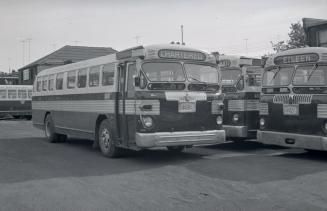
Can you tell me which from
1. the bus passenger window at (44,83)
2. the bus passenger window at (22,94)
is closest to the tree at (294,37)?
the bus passenger window at (22,94)

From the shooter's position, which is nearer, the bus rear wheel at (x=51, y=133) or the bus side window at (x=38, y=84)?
the bus rear wheel at (x=51, y=133)

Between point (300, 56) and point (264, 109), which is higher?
point (300, 56)

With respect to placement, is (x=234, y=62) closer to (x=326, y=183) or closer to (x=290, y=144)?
(x=290, y=144)

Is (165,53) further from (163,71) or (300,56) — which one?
(300,56)

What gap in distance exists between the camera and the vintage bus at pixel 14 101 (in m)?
34.6

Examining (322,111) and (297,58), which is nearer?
(322,111)

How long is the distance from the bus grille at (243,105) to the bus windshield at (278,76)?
1.08 m

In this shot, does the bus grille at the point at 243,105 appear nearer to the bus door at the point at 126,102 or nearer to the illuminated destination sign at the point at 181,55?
the illuminated destination sign at the point at 181,55

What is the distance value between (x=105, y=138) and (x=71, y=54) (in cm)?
5002

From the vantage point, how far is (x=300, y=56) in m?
10.9

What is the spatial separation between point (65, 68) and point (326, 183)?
9.29 meters

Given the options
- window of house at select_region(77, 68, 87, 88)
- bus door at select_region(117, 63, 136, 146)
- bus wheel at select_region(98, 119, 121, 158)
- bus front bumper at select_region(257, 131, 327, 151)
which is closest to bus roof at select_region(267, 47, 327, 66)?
bus front bumper at select_region(257, 131, 327, 151)

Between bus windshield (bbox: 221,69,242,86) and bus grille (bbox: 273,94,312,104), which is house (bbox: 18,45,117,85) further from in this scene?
bus grille (bbox: 273,94,312,104)

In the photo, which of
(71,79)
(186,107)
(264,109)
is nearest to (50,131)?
(71,79)
